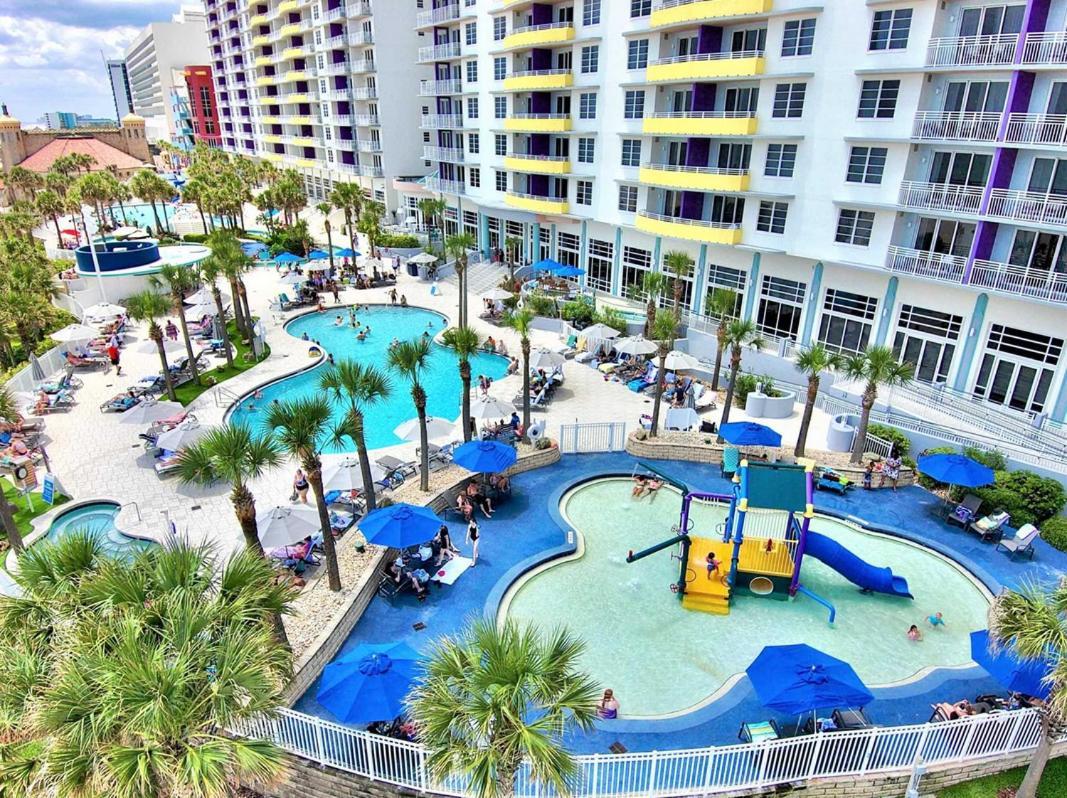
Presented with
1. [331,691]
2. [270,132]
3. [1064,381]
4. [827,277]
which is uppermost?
[270,132]

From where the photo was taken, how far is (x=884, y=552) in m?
20.1

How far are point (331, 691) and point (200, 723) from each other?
4.44 metres

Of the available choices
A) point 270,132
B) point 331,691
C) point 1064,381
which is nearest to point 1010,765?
point 331,691

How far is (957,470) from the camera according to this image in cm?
2069

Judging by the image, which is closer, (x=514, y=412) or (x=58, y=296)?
(x=514, y=412)

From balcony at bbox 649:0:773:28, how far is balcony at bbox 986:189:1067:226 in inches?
A: 554

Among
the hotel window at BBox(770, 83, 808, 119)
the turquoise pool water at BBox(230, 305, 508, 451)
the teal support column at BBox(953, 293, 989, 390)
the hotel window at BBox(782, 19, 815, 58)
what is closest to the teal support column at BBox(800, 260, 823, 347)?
the teal support column at BBox(953, 293, 989, 390)

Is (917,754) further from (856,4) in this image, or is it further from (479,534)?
(856,4)

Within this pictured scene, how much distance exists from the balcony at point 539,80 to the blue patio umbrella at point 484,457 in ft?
102

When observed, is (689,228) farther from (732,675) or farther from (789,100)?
(732,675)

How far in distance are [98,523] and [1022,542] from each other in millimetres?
29928

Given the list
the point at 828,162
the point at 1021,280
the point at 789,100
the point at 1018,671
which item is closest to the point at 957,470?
the point at 1018,671

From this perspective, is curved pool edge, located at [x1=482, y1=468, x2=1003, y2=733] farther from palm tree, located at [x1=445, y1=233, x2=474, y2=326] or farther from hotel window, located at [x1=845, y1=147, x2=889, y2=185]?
palm tree, located at [x1=445, y1=233, x2=474, y2=326]

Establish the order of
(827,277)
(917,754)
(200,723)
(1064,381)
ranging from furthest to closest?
(827,277) → (1064,381) → (917,754) → (200,723)
